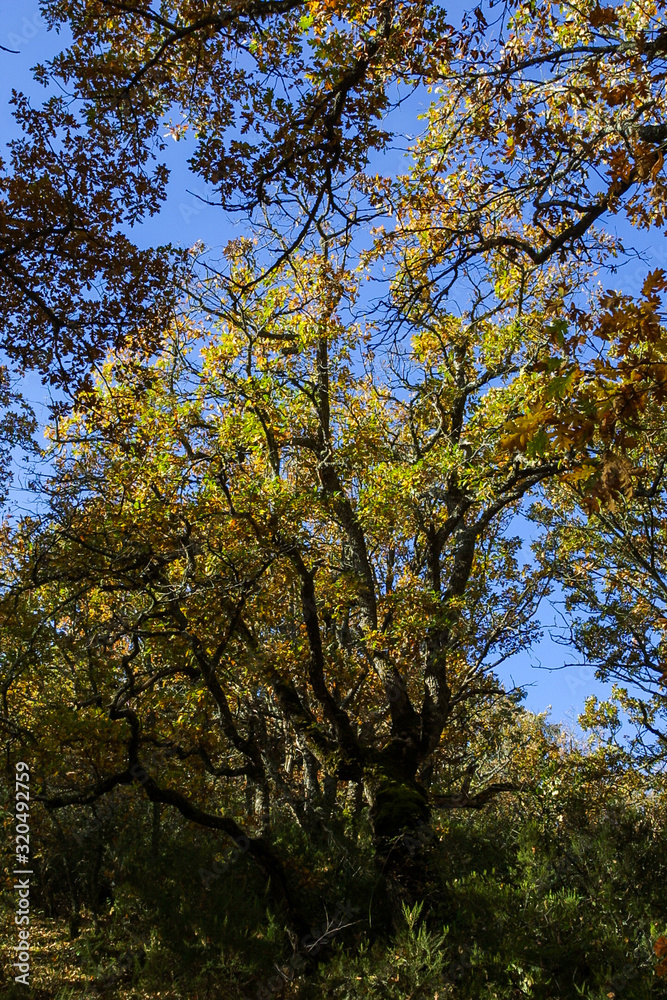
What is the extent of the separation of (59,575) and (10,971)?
5262mm

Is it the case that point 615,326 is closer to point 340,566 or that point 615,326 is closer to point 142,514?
point 142,514

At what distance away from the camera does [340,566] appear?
38.6 feet

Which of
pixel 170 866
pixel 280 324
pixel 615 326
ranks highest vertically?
pixel 280 324

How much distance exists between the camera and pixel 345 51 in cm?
484

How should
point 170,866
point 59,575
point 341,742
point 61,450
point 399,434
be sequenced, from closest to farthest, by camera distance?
point 59,575 < point 341,742 < point 61,450 < point 170,866 < point 399,434

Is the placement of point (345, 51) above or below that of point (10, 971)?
above

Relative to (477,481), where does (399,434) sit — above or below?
above

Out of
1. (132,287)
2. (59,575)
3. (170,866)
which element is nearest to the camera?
(132,287)

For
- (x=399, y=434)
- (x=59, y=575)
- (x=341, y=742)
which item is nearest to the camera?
(x=59, y=575)

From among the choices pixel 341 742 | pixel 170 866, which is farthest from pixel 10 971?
pixel 341 742

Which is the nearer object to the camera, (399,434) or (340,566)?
(340,566)

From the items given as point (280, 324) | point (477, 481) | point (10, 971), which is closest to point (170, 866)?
point (10, 971)

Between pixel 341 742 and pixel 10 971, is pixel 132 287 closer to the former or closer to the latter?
pixel 341 742

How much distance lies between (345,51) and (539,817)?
8811mm
